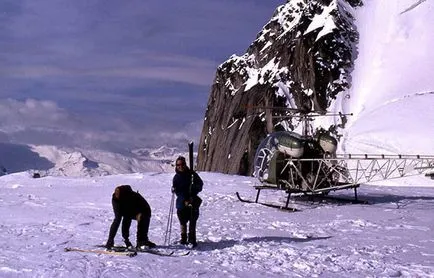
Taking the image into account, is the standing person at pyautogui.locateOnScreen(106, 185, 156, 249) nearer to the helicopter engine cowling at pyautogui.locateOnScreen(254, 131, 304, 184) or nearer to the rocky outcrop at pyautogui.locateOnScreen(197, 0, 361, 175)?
the helicopter engine cowling at pyautogui.locateOnScreen(254, 131, 304, 184)

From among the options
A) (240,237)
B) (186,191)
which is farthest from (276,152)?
(186,191)

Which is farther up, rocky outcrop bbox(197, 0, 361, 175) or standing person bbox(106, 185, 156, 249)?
rocky outcrop bbox(197, 0, 361, 175)

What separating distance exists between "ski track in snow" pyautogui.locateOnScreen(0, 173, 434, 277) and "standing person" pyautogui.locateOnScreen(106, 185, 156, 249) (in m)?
0.72

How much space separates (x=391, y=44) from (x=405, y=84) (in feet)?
41.6

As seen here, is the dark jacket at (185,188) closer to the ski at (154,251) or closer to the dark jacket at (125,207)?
the dark jacket at (125,207)

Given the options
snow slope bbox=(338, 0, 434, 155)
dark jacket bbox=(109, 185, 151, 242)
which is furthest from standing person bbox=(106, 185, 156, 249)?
snow slope bbox=(338, 0, 434, 155)

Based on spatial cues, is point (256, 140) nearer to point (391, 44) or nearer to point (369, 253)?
point (391, 44)

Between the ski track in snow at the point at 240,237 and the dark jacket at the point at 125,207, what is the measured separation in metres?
0.78

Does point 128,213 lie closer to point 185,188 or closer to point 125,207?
point 125,207

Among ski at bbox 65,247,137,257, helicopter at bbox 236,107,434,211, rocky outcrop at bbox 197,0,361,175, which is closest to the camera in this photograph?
ski at bbox 65,247,137,257

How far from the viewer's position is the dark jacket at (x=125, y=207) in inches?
439

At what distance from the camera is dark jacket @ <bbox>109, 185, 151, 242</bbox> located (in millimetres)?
11141

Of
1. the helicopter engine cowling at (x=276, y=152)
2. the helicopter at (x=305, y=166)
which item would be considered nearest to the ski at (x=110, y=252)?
the helicopter at (x=305, y=166)

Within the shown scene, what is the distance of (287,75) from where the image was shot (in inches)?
3278
